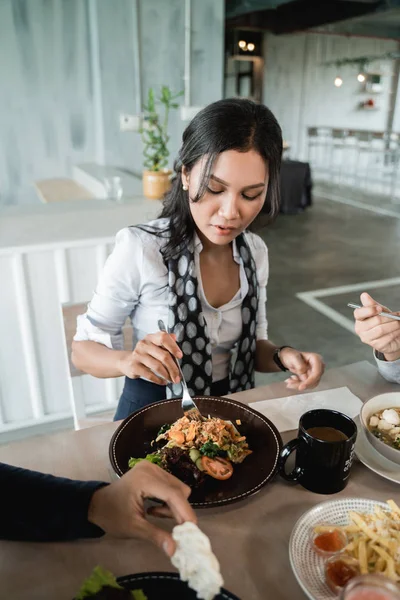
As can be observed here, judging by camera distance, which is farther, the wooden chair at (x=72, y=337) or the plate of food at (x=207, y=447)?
the wooden chair at (x=72, y=337)

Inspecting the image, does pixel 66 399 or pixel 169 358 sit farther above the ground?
pixel 169 358

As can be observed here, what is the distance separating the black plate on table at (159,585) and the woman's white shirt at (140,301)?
73 centimetres

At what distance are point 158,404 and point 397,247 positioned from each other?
18.2ft

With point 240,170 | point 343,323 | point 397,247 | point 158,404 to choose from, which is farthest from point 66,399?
point 397,247

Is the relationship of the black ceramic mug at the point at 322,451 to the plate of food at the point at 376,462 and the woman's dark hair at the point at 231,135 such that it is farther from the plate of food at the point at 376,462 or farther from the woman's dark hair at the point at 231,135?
the woman's dark hair at the point at 231,135

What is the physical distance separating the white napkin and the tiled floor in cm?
176

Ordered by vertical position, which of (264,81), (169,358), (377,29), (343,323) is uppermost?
(377,29)

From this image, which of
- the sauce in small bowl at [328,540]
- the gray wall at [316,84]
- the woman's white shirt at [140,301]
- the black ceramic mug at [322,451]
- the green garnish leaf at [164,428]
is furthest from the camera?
the gray wall at [316,84]

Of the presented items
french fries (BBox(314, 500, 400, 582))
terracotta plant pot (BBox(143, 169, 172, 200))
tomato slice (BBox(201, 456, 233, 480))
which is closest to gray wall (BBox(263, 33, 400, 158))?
terracotta plant pot (BBox(143, 169, 172, 200))

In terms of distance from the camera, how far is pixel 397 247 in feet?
19.2

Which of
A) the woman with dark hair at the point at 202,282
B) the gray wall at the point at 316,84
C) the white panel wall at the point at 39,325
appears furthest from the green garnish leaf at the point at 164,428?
the gray wall at the point at 316,84

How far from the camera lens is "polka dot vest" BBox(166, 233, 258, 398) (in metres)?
1.34

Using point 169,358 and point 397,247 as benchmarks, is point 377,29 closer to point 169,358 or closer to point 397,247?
point 397,247

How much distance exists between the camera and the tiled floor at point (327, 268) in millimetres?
3529
